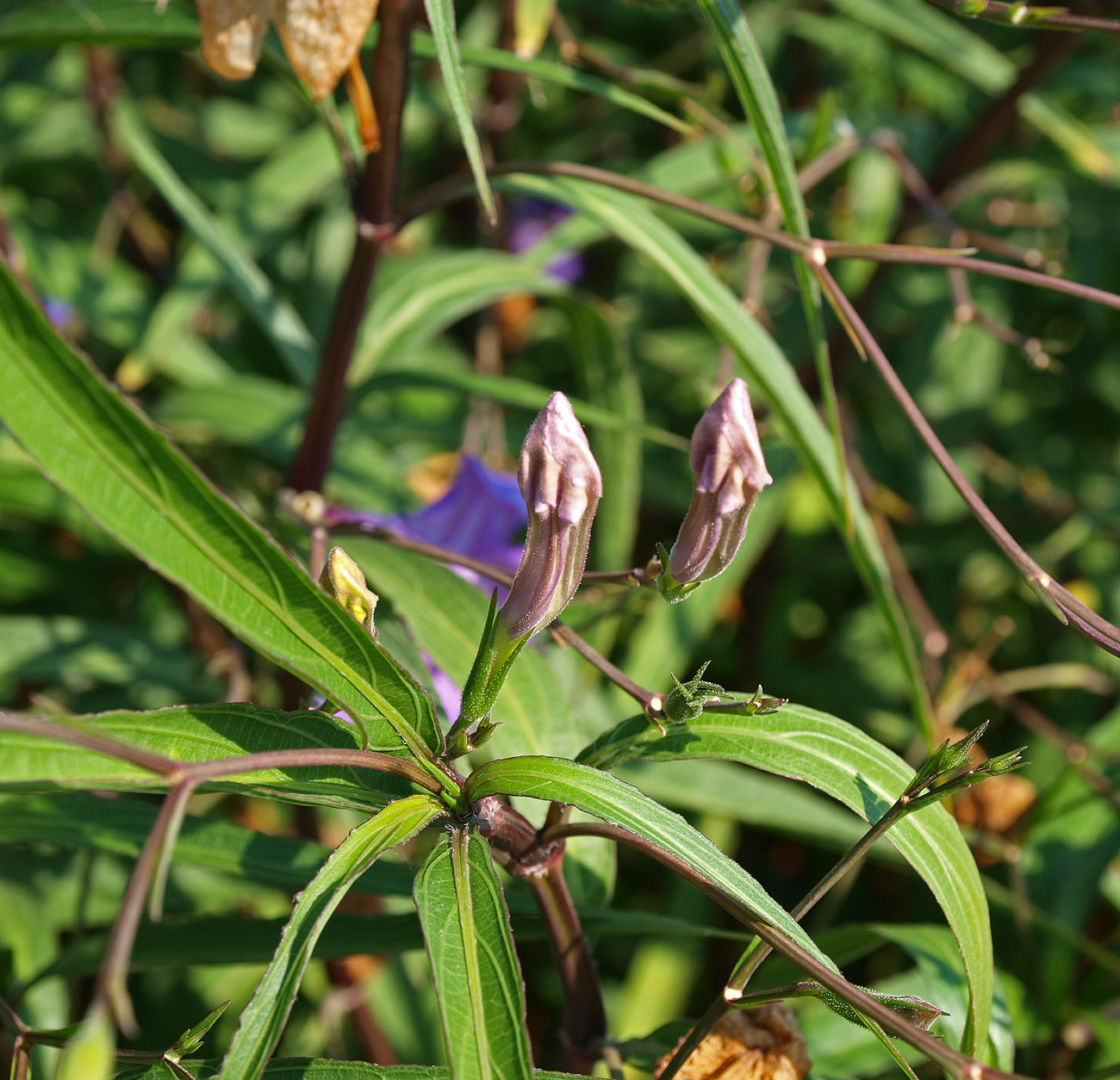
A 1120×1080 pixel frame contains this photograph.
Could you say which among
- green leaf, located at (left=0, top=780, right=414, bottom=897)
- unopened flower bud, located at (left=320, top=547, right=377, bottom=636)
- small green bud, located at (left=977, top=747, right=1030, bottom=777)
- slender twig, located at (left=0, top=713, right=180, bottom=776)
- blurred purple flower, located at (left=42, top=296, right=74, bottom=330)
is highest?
small green bud, located at (left=977, top=747, right=1030, bottom=777)

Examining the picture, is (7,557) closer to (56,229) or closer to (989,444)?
(56,229)

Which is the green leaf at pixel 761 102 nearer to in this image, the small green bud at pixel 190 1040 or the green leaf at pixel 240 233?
the small green bud at pixel 190 1040

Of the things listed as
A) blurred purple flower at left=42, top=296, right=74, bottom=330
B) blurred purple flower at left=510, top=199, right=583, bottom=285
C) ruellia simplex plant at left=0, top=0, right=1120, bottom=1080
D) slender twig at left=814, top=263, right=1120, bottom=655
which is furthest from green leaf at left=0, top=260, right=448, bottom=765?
blurred purple flower at left=510, top=199, right=583, bottom=285

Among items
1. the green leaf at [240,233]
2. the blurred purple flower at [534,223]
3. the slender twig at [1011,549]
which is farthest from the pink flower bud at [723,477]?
the blurred purple flower at [534,223]

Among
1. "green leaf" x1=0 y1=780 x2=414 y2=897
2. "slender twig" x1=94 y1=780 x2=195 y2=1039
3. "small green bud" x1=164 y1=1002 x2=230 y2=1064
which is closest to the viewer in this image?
"slender twig" x1=94 y1=780 x2=195 y2=1039

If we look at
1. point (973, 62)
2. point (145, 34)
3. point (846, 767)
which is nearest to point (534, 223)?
point (973, 62)

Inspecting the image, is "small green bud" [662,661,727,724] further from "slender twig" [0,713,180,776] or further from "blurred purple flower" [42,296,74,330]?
"blurred purple flower" [42,296,74,330]

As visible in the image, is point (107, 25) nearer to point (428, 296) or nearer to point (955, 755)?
point (428, 296)
